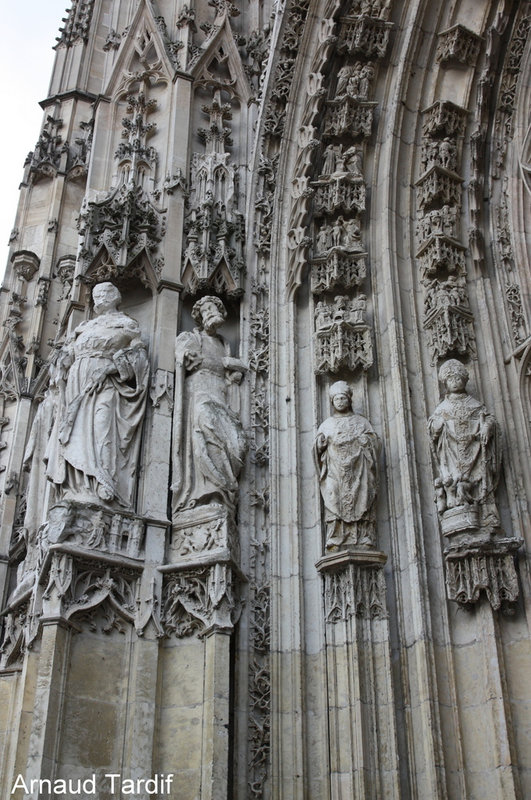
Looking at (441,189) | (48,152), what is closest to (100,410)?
(441,189)

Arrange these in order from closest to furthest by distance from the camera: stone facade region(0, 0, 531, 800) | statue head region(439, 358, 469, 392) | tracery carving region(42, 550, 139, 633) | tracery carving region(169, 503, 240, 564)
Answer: stone facade region(0, 0, 531, 800), tracery carving region(42, 550, 139, 633), tracery carving region(169, 503, 240, 564), statue head region(439, 358, 469, 392)

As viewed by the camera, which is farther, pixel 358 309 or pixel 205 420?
pixel 358 309

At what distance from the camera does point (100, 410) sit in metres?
8.20

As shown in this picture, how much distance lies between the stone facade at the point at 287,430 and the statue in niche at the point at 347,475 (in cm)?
3

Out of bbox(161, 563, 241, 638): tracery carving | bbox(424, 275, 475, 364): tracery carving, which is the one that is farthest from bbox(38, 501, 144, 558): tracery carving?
bbox(424, 275, 475, 364): tracery carving

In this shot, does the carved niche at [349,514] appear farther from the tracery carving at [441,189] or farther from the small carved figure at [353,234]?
the tracery carving at [441,189]

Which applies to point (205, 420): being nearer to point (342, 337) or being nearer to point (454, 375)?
point (342, 337)

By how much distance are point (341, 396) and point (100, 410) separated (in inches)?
84.0

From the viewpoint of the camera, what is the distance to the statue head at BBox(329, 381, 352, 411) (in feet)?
28.0

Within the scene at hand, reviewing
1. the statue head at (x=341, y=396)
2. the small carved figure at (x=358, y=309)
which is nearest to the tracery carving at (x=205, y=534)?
the statue head at (x=341, y=396)

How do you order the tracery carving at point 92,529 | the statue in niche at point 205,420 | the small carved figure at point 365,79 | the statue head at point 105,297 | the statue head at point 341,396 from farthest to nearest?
the small carved figure at point 365,79 < the statue head at point 105,297 < the statue head at point 341,396 < the statue in niche at point 205,420 < the tracery carving at point 92,529

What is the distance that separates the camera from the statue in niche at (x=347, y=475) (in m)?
7.93

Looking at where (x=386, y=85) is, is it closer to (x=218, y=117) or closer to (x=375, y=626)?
(x=218, y=117)

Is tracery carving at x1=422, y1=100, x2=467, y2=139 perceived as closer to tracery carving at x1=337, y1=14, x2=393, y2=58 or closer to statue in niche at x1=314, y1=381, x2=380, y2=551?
tracery carving at x1=337, y1=14, x2=393, y2=58
